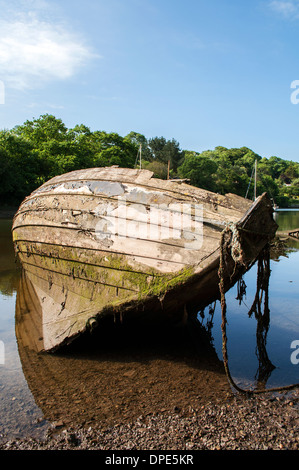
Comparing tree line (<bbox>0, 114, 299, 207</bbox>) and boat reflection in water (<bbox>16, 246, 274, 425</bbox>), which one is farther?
tree line (<bbox>0, 114, 299, 207</bbox>)

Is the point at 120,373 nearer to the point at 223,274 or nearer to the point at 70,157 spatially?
the point at 223,274

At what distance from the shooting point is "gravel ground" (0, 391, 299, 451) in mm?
2570

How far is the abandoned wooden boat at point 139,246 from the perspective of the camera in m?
3.62

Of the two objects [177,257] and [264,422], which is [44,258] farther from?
[264,422]

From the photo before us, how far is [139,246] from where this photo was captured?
13.1 ft

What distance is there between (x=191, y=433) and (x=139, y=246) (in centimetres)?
197

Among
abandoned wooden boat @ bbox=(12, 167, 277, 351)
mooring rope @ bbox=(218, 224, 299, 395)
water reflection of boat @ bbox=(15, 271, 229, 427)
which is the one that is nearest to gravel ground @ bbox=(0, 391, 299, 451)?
water reflection of boat @ bbox=(15, 271, 229, 427)

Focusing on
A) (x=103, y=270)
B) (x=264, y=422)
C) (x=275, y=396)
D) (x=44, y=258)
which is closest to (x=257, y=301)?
(x=275, y=396)

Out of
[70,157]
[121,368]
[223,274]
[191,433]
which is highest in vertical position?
[70,157]

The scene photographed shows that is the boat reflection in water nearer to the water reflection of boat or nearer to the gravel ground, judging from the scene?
the water reflection of boat

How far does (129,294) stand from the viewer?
13.1 ft

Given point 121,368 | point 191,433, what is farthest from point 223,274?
point 121,368

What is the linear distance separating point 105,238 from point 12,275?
518 centimetres

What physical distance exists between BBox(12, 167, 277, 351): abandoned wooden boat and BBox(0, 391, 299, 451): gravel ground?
4.07 feet
